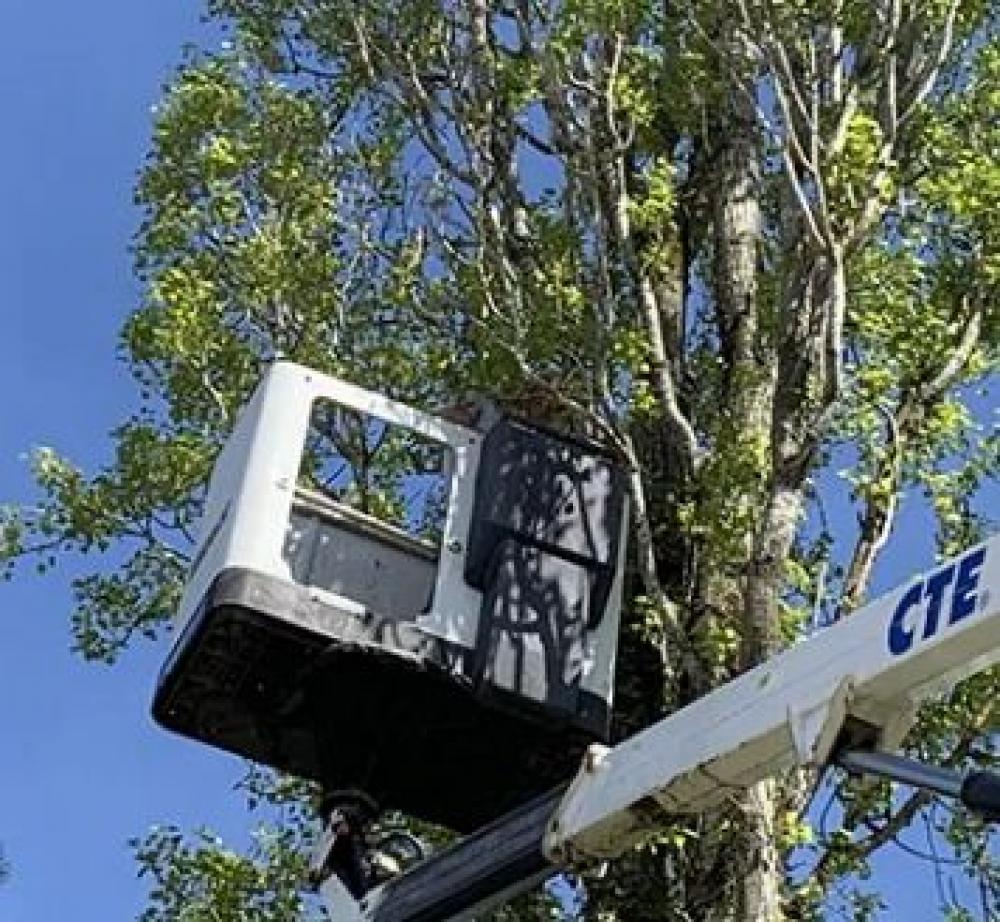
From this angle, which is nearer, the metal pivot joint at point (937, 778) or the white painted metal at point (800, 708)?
the metal pivot joint at point (937, 778)

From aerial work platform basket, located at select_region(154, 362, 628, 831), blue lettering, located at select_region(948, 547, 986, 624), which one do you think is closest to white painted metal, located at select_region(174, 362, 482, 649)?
aerial work platform basket, located at select_region(154, 362, 628, 831)

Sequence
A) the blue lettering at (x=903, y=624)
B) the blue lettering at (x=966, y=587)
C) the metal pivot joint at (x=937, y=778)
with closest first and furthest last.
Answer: the metal pivot joint at (x=937, y=778), the blue lettering at (x=966, y=587), the blue lettering at (x=903, y=624)

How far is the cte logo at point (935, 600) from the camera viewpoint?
412 cm

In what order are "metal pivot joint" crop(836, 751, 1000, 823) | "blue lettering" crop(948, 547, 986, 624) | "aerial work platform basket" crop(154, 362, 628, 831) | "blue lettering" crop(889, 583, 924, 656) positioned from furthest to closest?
1. "aerial work platform basket" crop(154, 362, 628, 831)
2. "blue lettering" crop(889, 583, 924, 656)
3. "blue lettering" crop(948, 547, 986, 624)
4. "metal pivot joint" crop(836, 751, 1000, 823)

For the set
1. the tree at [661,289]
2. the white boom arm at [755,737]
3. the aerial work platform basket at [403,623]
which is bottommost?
the white boom arm at [755,737]

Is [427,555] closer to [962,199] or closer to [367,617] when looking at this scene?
[367,617]

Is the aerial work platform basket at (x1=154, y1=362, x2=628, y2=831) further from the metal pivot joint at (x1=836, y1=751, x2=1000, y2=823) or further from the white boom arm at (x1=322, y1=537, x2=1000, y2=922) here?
the metal pivot joint at (x1=836, y1=751, x2=1000, y2=823)

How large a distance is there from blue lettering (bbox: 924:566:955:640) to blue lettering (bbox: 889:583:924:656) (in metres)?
0.03

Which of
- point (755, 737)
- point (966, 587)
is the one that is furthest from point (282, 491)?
point (966, 587)

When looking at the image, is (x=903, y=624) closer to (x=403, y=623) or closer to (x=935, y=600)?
(x=935, y=600)

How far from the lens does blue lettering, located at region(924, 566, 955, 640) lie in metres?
4.17

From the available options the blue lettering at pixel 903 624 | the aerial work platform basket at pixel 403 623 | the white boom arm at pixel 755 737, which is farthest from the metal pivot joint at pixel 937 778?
the aerial work platform basket at pixel 403 623

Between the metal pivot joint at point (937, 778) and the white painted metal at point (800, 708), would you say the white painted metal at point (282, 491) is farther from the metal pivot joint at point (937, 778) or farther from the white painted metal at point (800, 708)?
the metal pivot joint at point (937, 778)

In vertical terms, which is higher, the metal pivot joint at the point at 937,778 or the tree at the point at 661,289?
the tree at the point at 661,289
